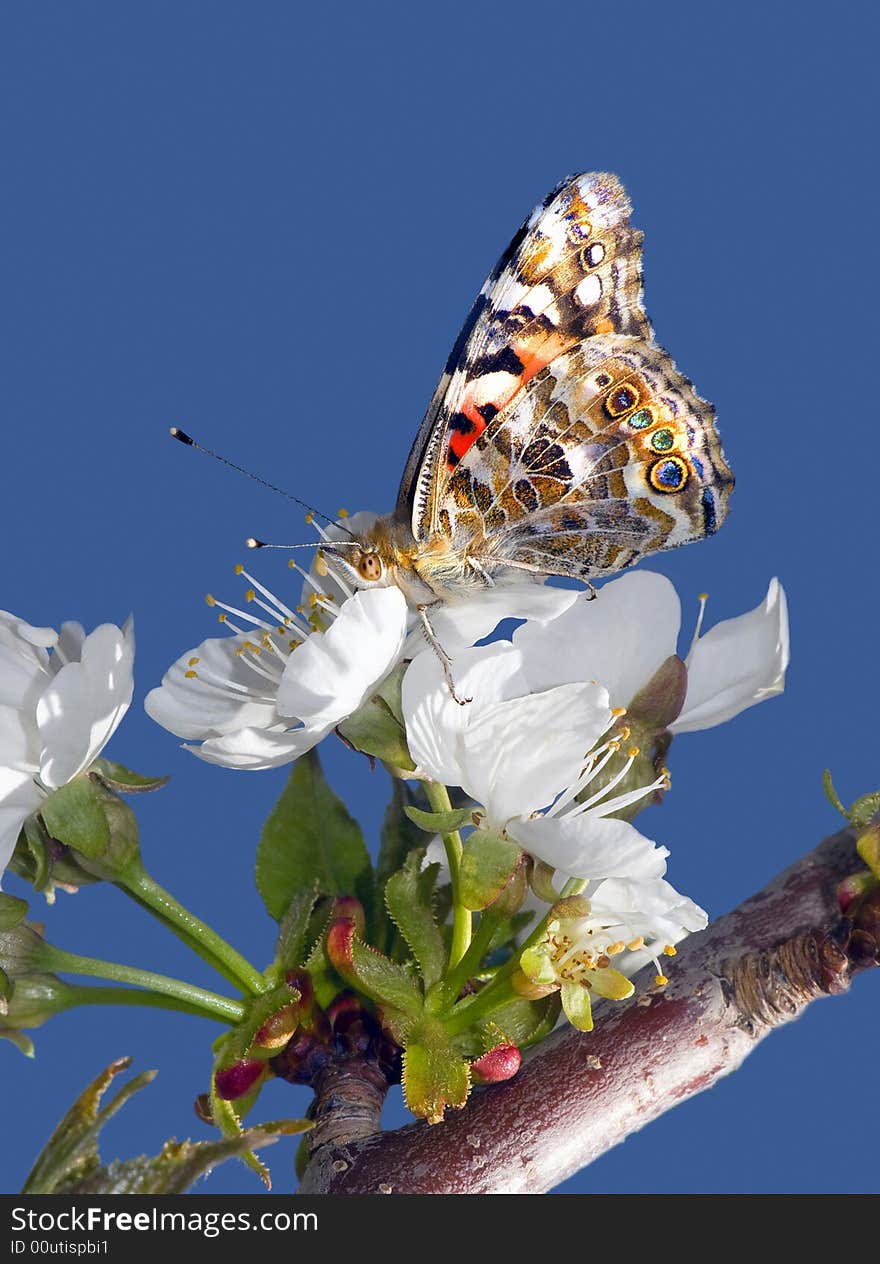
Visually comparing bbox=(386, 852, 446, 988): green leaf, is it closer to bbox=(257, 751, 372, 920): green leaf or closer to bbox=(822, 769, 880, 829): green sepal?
bbox=(257, 751, 372, 920): green leaf

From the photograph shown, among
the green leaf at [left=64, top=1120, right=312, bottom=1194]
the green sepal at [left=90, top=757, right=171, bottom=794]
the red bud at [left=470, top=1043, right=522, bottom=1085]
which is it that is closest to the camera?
the green leaf at [left=64, top=1120, right=312, bottom=1194]

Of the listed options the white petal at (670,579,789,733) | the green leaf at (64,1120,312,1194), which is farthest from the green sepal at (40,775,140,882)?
the white petal at (670,579,789,733)

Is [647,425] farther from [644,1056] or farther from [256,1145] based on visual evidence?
[256,1145]

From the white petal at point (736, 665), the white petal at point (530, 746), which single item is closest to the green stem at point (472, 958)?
the white petal at point (530, 746)

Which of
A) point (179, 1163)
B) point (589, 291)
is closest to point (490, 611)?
point (589, 291)

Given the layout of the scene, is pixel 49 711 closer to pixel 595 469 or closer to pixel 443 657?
pixel 443 657
